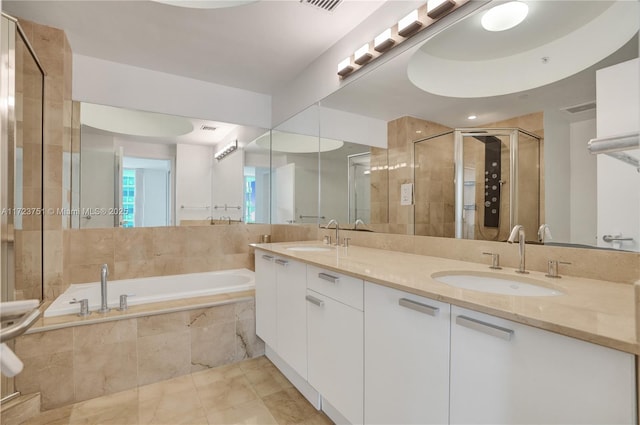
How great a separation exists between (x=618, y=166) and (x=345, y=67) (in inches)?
67.9

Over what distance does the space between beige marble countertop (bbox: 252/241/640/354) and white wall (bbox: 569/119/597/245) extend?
18 cm

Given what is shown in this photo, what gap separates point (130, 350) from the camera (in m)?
2.02

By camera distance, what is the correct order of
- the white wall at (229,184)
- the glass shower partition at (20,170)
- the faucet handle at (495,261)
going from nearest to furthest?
1. the faucet handle at (495,261)
2. the glass shower partition at (20,170)
3. the white wall at (229,184)

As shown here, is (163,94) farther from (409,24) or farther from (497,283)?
(497,283)

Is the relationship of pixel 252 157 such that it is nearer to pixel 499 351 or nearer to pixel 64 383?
pixel 64 383

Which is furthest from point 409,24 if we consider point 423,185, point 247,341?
point 247,341

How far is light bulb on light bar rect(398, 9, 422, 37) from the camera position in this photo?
5.41ft

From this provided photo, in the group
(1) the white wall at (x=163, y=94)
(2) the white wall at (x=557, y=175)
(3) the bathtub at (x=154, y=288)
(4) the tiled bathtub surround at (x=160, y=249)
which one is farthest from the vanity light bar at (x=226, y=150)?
(2) the white wall at (x=557, y=175)

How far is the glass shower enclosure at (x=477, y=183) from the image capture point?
4.26 ft

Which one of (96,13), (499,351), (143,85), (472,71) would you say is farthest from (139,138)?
(499,351)

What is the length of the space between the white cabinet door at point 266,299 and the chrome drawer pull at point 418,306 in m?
1.19

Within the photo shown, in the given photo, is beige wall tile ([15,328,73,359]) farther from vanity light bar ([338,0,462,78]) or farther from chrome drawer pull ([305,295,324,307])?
vanity light bar ([338,0,462,78])

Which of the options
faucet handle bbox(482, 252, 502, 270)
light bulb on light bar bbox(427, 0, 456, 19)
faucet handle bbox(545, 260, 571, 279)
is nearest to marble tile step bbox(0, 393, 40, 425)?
faucet handle bbox(482, 252, 502, 270)

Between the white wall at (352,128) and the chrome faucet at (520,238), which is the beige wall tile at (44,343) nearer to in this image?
the white wall at (352,128)
